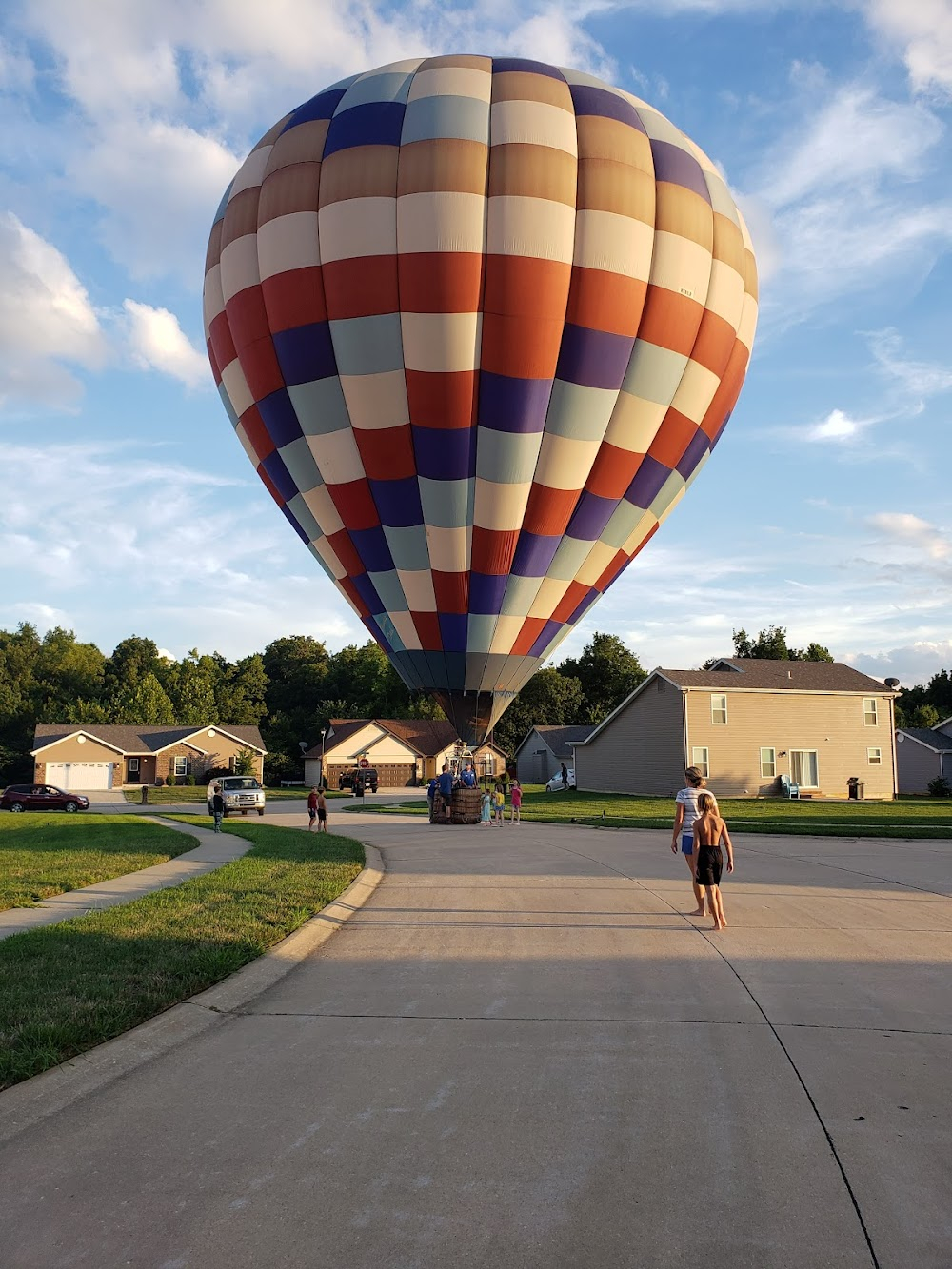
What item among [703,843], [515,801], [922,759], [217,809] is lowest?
[217,809]

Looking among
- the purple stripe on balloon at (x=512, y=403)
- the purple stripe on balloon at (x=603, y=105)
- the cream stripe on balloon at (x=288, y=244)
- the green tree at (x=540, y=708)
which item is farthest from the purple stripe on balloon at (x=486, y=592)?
the green tree at (x=540, y=708)

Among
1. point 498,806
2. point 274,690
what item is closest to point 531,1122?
point 498,806

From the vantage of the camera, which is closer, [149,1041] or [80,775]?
[149,1041]

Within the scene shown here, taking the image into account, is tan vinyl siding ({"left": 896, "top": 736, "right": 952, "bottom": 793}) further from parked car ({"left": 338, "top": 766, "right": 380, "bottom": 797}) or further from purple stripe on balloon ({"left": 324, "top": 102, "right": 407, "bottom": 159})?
purple stripe on balloon ({"left": 324, "top": 102, "right": 407, "bottom": 159})

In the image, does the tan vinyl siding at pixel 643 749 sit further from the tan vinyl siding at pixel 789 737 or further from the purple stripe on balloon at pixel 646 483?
the purple stripe on balloon at pixel 646 483

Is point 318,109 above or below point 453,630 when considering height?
above

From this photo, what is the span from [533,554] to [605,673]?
72842mm

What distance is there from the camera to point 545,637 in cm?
2114

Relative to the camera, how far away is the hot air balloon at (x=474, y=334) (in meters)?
17.6

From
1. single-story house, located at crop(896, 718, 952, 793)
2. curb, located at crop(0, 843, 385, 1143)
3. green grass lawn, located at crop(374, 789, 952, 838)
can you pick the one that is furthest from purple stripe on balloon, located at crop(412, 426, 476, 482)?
single-story house, located at crop(896, 718, 952, 793)

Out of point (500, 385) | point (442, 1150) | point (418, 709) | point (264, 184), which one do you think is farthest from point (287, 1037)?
point (418, 709)

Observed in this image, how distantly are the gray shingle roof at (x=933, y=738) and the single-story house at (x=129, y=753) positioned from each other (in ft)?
140

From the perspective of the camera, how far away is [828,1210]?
3723mm

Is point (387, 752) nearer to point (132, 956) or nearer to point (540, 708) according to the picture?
point (540, 708)
